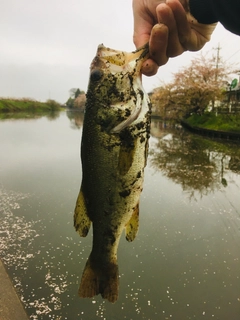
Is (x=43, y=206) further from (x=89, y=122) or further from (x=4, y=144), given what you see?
(x=4, y=144)

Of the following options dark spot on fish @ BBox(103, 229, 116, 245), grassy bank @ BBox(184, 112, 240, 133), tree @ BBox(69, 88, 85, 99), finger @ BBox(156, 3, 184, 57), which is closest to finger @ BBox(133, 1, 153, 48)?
finger @ BBox(156, 3, 184, 57)

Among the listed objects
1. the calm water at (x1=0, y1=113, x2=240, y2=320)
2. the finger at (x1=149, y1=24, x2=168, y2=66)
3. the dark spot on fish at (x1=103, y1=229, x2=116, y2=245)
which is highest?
the finger at (x1=149, y1=24, x2=168, y2=66)

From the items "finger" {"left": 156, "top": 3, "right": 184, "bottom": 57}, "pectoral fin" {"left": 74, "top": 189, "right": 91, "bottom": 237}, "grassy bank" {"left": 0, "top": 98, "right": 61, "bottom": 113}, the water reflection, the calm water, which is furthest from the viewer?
"grassy bank" {"left": 0, "top": 98, "right": 61, "bottom": 113}

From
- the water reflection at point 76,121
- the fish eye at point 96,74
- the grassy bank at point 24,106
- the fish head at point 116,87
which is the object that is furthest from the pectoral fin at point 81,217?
the grassy bank at point 24,106

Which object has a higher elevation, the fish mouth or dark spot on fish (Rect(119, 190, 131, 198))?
the fish mouth

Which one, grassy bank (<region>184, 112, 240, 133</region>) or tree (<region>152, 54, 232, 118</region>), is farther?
tree (<region>152, 54, 232, 118</region>)

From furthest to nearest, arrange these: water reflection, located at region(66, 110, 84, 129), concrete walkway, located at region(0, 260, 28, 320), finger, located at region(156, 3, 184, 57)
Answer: water reflection, located at region(66, 110, 84, 129), concrete walkway, located at region(0, 260, 28, 320), finger, located at region(156, 3, 184, 57)

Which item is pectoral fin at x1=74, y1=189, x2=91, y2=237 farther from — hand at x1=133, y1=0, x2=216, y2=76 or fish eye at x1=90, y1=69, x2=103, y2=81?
hand at x1=133, y1=0, x2=216, y2=76

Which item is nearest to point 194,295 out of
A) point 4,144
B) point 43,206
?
point 43,206
